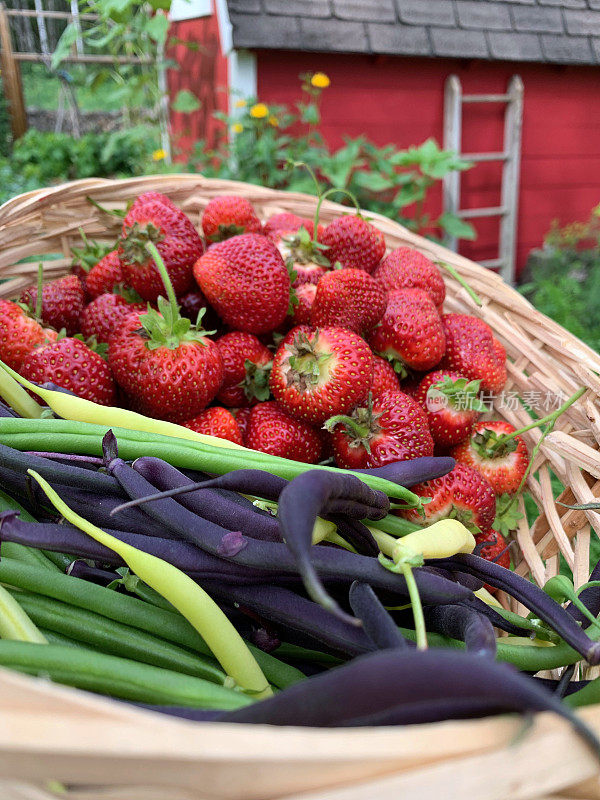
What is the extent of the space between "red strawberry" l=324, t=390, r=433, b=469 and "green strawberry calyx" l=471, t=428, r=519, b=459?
0.17 metres

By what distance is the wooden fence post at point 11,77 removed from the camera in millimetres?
6859

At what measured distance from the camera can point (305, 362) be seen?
1116mm

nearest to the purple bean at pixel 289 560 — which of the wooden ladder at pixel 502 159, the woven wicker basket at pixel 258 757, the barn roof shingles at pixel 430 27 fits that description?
the woven wicker basket at pixel 258 757

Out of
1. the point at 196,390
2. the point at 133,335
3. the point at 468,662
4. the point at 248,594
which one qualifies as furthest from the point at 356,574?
the point at 133,335

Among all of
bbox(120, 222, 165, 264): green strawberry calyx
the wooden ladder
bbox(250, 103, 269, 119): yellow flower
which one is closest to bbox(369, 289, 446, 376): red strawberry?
bbox(120, 222, 165, 264): green strawberry calyx

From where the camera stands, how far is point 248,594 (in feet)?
2.46

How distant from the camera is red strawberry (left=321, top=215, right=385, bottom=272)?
1408mm

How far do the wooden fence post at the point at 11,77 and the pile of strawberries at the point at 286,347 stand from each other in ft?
22.7

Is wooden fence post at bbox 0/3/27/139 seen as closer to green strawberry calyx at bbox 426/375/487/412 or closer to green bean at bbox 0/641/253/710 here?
green strawberry calyx at bbox 426/375/487/412

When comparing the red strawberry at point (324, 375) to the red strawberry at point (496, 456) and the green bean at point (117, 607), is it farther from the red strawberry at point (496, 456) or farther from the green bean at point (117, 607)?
the green bean at point (117, 607)

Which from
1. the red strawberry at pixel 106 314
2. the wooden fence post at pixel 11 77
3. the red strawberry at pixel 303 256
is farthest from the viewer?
the wooden fence post at pixel 11 77

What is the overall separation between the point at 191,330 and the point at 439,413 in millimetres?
480

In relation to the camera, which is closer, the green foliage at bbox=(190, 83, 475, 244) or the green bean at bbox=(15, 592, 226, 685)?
the green bean at bbox=(15, 592, 226, 685)

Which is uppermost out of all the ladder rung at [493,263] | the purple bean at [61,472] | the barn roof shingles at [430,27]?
the barn roof shingles at [430,27]
